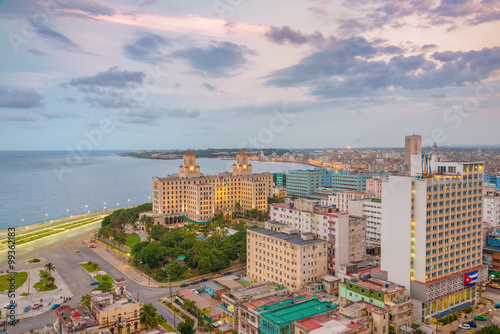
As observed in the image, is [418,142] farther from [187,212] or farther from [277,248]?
[277,248]

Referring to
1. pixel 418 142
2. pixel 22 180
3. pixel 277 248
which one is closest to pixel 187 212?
pixel 277 248

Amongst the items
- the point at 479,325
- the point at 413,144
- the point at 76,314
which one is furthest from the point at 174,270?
the point at 413,144

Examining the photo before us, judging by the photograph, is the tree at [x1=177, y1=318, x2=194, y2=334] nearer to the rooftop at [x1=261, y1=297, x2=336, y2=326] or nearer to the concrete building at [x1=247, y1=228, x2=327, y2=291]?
the rooftop at [x1=261, y1=297, x2=336, y2=326]

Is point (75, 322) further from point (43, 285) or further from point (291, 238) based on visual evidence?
point (291, 238)

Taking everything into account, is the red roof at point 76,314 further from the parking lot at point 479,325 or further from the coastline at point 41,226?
the coastline at point 41,226

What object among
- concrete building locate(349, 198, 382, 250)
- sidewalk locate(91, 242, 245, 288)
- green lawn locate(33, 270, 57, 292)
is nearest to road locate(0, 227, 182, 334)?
sidewalk locate(91, 242, 245, 288)

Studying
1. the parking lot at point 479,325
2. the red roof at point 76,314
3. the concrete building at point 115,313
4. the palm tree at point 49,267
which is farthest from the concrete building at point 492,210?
the palm tree at point 49,267
